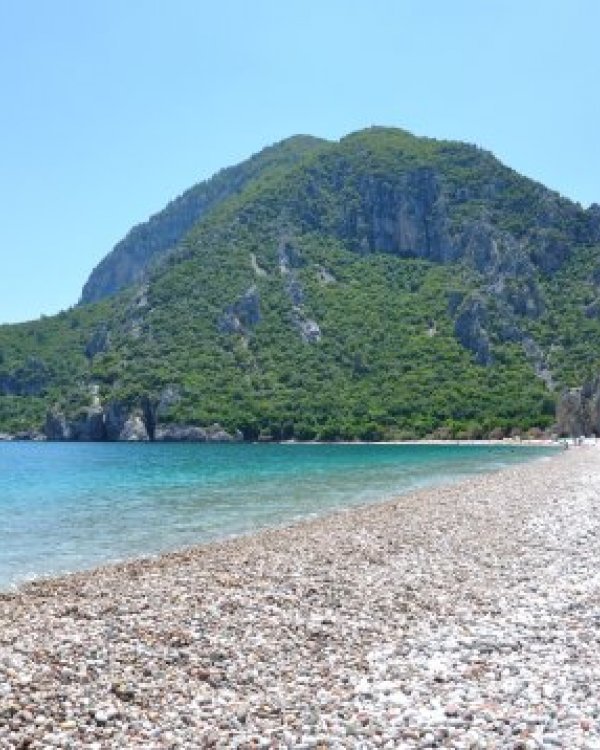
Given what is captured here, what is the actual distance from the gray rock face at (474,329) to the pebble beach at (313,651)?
6062 inches

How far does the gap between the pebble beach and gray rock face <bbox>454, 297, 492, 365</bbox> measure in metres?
154

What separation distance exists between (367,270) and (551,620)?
190273mm

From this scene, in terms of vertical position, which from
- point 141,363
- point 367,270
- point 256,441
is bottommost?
point 256,441

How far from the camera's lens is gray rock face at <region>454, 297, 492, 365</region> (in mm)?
170375

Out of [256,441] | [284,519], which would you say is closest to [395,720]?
[284,519]

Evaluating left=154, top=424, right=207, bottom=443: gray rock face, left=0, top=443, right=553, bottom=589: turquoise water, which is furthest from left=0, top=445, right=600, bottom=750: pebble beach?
left=154, top=424, right=207, bottom=443: gray rock face

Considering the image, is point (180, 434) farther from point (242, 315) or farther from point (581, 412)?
point (581, 412)

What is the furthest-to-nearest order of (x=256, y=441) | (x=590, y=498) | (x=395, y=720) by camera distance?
(x=256, y=441), (x=590, y=498), (x=395, y=720)

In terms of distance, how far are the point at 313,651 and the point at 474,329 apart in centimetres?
16534

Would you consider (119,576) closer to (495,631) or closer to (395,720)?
(495,631)

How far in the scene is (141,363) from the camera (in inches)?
6767

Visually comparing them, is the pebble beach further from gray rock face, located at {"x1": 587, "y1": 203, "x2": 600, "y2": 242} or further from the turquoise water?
gray rock face, located at {"x1": 587, "y1": 203, "x2": 600, "y2": 242}

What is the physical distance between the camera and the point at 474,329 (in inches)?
6762

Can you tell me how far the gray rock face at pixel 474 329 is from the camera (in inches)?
6708
